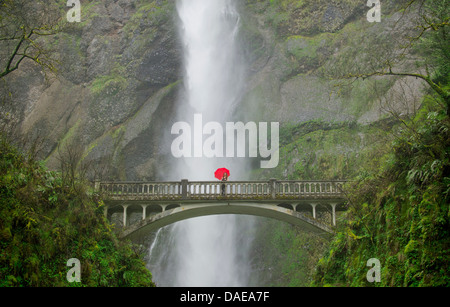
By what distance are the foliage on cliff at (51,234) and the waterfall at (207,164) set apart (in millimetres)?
11001

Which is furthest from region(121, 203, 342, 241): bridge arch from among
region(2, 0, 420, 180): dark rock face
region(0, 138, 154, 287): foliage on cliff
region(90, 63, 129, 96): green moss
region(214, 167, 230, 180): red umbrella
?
region(90, 63, 129, 96): green moss

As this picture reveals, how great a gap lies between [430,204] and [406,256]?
1.85 metres

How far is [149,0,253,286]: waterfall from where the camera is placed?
3272cm

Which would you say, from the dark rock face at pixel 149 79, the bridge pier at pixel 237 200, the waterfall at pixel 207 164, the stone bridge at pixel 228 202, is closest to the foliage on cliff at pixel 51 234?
the stone bridge at pixel 228 202

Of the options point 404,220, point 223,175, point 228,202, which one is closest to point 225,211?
point 228,202

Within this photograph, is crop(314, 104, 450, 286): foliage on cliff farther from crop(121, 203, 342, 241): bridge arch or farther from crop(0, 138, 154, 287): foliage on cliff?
crop(0, 138, 154, 287): foliage on cliff

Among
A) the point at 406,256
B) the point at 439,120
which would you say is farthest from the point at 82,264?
the point at 439,120

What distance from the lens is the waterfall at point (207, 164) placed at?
32719mm

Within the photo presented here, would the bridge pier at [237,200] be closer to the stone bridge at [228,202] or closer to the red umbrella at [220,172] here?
the stone bridge at [228,202]

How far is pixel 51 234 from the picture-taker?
17688mm

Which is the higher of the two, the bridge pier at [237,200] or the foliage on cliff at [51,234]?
the bridge pier at [237,200]

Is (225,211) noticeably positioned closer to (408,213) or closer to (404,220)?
(404,220)

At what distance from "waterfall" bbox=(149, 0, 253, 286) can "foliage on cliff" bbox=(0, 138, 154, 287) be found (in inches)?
433

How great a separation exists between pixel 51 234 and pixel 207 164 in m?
20.7
